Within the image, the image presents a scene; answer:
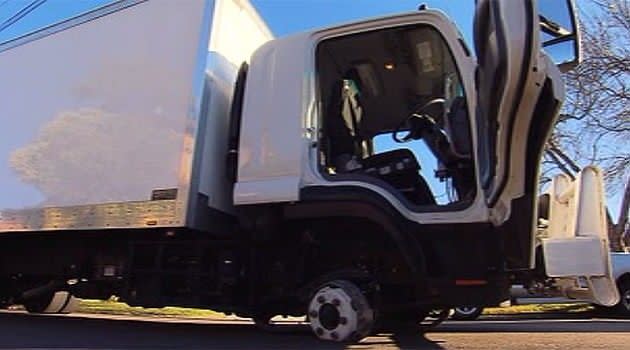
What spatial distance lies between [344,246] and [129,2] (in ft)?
11.0

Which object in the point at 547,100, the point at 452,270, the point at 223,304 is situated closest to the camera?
the point at 547,100

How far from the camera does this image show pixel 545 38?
4676mm

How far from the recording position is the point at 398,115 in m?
6.99

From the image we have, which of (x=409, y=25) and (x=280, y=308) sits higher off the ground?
Answer: (x=409, y=25)

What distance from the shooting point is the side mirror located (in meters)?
4.72

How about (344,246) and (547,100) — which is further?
(344,246)

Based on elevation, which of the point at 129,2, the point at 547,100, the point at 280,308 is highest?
the point at 129,2

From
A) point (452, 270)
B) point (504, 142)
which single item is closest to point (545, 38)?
point (504, 142)

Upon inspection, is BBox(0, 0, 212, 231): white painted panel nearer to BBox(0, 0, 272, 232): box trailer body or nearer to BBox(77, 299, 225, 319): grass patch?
BBox(0, 0, 272, 232): box trailer body

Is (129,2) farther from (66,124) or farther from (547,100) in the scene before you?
(547,100)

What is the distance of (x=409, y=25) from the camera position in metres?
5.66

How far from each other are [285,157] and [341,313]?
4.55ft

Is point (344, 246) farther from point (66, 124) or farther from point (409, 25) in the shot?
point (66, 124)

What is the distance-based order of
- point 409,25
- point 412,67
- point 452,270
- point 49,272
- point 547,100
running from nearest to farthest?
1. point 547,100
2. point 452,270
3. point 409,25
4. point 412,67
5. point 49,272
